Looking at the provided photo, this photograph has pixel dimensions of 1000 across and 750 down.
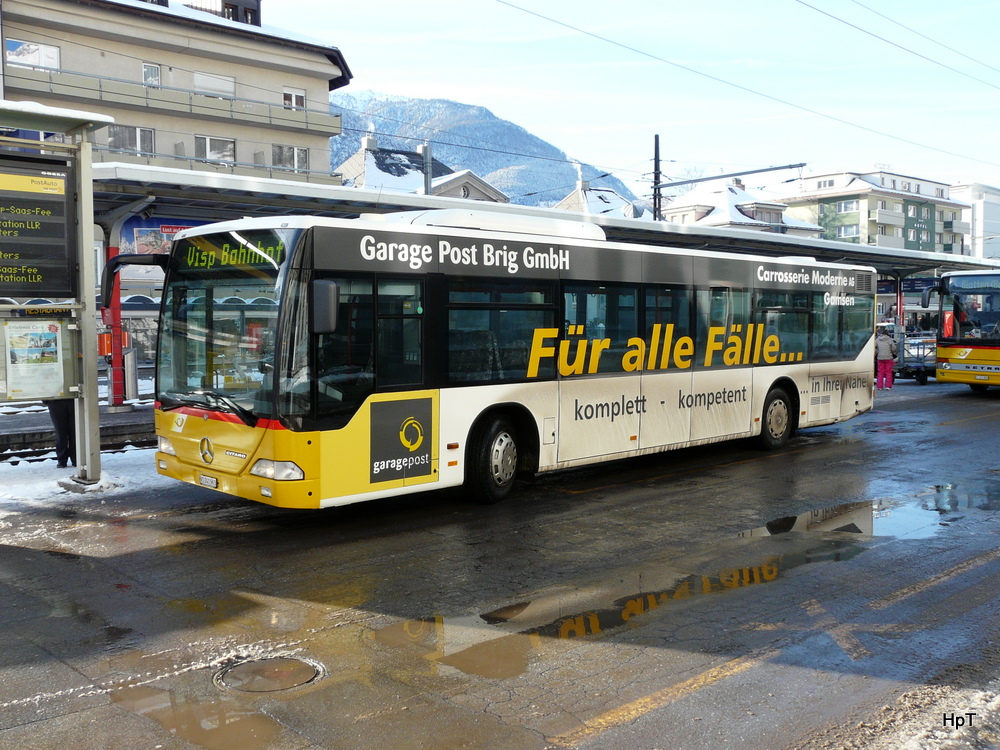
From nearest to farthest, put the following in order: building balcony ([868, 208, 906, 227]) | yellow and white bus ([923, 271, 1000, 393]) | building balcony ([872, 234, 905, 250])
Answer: yellow and white bus ([923, 271, 1000, 393]) < building balcony ([868, 208, 906, 227]) < building balcony ([872, 234, 905, 250])

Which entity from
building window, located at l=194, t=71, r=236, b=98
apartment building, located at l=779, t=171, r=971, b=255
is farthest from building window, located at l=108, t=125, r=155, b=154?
apartment building, located at l=779, t=171, r=971, b=255

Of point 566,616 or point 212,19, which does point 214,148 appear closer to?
point 212,19

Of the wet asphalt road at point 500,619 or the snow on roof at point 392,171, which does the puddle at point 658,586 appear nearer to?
the wet asphalt road at point 500,619

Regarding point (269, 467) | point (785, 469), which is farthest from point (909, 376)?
point (269, 467)

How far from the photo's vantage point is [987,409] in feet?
62.3

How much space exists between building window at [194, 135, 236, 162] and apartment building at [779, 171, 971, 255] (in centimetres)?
5801

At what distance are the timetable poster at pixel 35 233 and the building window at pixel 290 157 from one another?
1283 inches

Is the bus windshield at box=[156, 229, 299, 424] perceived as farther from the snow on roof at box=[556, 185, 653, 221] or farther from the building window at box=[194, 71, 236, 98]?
the snow on roof at box=[556, 185, 653, 221]

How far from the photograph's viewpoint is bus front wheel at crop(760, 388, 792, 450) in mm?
13352

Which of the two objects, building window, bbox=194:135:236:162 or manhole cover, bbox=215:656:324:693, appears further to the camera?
building window, bbox=194:135:236:162

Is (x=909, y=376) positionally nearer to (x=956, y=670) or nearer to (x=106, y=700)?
(x=956, y=670)

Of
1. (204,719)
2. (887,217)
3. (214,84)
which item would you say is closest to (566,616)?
(204,719)

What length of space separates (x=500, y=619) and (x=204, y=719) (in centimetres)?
210

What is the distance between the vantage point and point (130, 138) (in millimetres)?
37219
